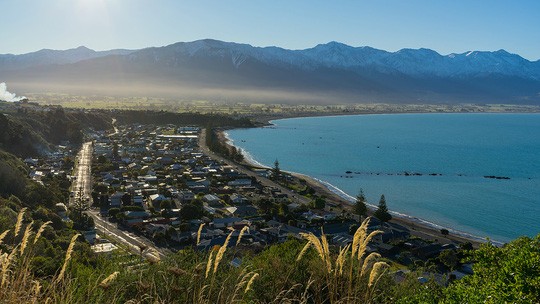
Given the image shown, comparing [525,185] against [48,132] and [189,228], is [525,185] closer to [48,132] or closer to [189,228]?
[189,228]

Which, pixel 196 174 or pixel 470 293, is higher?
pixel 470 293

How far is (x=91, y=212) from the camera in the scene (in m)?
19.9

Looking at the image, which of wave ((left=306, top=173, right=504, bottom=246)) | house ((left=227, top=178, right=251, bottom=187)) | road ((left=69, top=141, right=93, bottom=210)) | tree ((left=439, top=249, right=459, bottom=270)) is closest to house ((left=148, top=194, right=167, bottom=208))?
road ((left=69, top=141, right=93, bottom=210))

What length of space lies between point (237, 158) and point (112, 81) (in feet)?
536

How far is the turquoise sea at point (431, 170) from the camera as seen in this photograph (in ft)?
78.0

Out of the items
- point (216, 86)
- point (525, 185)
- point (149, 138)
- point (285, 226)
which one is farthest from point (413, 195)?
point (216, 86)

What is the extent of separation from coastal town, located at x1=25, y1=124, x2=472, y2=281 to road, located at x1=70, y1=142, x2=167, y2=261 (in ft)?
0.14

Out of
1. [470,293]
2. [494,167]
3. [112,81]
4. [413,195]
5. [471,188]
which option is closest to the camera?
[470,293]

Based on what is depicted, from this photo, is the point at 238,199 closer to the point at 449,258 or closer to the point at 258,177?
the point at 258,177

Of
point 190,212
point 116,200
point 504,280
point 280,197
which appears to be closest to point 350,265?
point 504,280

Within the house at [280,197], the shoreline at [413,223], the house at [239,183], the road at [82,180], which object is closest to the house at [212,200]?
the house at [280,197]

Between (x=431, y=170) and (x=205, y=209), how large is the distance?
2421 cm

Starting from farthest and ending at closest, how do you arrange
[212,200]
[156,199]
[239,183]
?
[239,183] → [212,200] → [156,199]

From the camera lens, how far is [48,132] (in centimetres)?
4159
